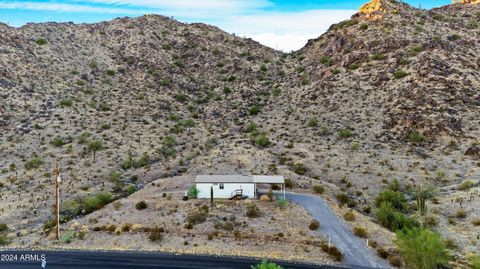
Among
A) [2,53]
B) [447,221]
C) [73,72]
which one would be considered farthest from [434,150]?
[2,53]

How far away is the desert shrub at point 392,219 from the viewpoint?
134 feet

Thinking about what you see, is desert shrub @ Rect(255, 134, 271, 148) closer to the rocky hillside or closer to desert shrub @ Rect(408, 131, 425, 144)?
the rocky hillside

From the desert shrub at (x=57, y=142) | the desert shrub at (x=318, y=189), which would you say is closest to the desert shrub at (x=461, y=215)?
the desert shrub at (x=318, y=189)

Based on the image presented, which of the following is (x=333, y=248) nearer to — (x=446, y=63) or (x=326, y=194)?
(x=326, y=194)

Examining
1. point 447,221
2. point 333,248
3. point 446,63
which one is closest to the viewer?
point 333,248

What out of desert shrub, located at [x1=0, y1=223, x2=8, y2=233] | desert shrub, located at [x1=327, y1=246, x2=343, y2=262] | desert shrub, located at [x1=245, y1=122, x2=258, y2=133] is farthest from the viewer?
desert shrub, located at [x1=245, y1=122, x2=258, y2=133]

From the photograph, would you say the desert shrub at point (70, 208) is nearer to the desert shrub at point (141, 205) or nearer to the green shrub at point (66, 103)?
the desert shrub at point (141, 205)

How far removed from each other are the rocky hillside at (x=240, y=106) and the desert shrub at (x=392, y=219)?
353 cm

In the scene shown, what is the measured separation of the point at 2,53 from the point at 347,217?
75.8 m

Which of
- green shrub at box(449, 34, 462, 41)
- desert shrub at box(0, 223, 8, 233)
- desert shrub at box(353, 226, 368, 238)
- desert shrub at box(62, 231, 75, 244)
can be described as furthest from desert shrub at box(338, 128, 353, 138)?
Answer: desert shrub at box(0, 223, 8, 233)

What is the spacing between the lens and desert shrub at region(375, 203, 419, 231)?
40.8m

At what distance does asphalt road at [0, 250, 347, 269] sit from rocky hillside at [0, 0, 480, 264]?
902 centimetres

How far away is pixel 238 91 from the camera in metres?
97.5

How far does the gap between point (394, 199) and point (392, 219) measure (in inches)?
194
